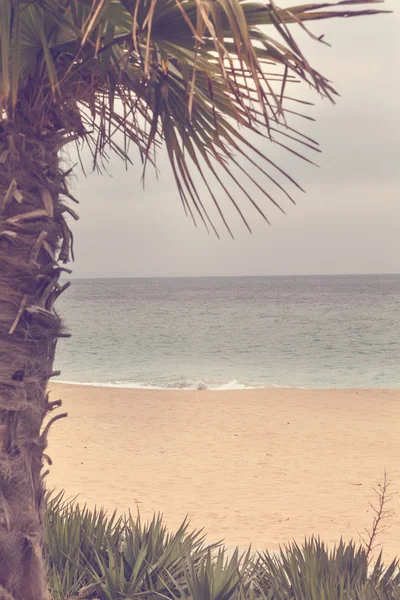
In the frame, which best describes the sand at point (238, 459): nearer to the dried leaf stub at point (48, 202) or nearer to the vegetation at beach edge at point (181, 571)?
the vegetation at beach edge at point (181, 571)

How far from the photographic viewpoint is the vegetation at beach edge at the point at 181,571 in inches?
163

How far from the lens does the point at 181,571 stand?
4543mm

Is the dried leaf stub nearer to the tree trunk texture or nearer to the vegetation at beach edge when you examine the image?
the tree trunk texture

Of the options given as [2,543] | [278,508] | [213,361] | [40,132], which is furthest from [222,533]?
[213,361]

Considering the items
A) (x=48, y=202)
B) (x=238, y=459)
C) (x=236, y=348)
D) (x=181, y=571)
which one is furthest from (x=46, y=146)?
(x=236, y=348)

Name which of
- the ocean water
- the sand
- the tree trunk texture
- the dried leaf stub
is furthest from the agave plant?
the ocean water

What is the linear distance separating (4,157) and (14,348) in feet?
2.75

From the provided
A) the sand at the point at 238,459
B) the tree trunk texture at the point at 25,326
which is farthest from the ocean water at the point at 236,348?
the tree trunk texture at the point at 25,326

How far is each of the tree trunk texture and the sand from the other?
4019 millimetres

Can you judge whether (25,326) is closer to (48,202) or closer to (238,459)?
(48,202)

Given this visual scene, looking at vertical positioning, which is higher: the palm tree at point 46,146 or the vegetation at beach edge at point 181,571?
the palm tree at point 46,146

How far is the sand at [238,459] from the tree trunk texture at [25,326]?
4019 millimetres

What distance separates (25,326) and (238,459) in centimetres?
993

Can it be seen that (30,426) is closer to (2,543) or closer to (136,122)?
(2,543)
